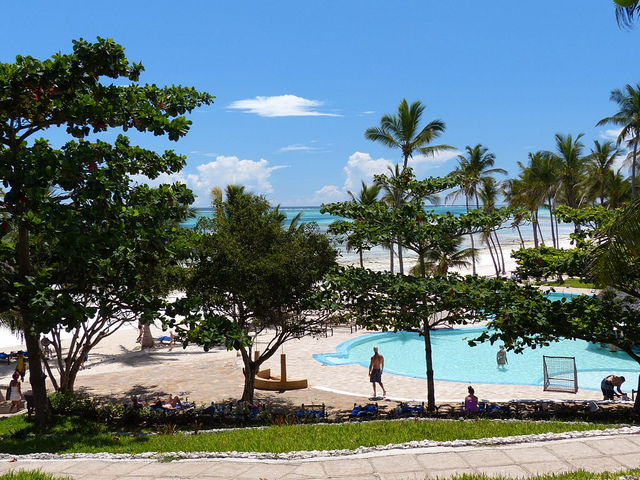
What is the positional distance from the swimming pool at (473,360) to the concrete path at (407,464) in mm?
14149

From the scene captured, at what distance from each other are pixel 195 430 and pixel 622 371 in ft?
67.5

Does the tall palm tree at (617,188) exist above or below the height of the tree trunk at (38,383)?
above

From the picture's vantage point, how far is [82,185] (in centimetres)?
1099

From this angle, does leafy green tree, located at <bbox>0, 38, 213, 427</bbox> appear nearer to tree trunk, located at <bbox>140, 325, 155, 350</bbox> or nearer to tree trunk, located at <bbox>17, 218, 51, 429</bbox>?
tree trunk, located at <bbox>17, 218, 51, 429</bbox>

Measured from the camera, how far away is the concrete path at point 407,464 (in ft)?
26.7

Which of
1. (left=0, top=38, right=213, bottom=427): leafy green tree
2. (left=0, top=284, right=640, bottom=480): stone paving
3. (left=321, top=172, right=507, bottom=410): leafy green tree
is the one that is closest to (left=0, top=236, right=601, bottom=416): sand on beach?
(left=0, top=284, right=640, bottom=480): stone paving

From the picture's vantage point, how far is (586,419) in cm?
1367

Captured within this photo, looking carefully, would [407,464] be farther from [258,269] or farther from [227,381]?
[227,381]

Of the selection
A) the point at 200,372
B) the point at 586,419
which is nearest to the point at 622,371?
the point at 586,419

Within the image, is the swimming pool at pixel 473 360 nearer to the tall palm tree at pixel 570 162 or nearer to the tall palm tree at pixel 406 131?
the tall palm tree at pixel 406 131

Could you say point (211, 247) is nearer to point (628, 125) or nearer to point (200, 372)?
point (200, 372)

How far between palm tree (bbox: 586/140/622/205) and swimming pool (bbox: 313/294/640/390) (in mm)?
26956

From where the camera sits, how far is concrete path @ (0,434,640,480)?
812cm

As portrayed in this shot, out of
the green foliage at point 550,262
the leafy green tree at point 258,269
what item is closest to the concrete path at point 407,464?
the leafy green tree at point 258,269
